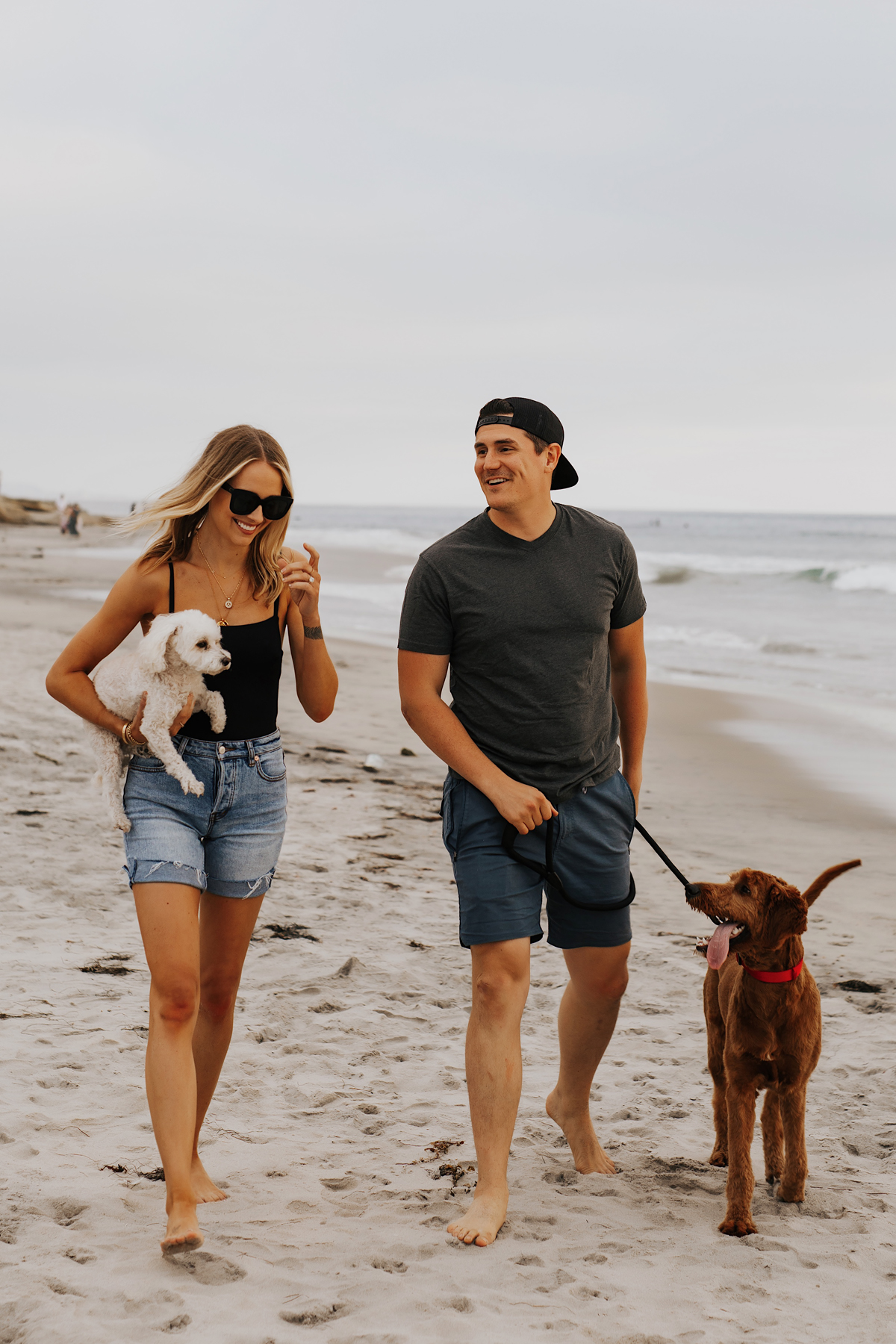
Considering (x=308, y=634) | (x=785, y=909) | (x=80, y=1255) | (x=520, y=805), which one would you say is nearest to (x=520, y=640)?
(x=520, y=805)

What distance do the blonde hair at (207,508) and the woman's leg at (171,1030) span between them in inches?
36.6

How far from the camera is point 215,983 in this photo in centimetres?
323

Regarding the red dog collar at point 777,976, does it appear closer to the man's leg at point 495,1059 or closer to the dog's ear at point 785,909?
the dog's ear at point 785,909

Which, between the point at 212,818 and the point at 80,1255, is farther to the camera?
the point at 212,818

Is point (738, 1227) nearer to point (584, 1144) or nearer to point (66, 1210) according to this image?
point (584, 1144)

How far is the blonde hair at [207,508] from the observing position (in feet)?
10.3

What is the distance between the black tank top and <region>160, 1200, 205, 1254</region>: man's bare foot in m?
1.20

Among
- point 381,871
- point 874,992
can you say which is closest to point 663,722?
point 381,871

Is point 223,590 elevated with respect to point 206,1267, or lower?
elevated

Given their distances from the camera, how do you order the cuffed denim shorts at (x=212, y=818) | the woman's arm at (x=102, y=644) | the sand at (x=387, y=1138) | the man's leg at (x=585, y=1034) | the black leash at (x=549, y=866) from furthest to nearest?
the man's leg at (x=585, y=1034) < the black leash at (x=549, y=866) < the woman's arm at (x=102, y=644) < the cuffed denim shorts at (x=212, y=818) < the sand at (x=387, y=1138)

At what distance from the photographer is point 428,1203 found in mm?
3264

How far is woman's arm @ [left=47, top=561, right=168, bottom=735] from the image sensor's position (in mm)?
3094

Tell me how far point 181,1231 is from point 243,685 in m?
1.42

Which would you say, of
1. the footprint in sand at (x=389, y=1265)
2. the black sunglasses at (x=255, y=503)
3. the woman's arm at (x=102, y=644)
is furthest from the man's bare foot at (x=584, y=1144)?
the black sunglasses at (x=255, y=503)
